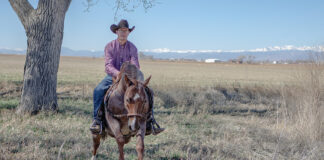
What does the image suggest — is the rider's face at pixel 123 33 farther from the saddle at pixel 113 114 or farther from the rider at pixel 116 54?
the saddle at pixel 113 114

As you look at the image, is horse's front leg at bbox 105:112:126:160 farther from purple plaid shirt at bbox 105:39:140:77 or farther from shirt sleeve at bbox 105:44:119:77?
purple plaid shirt at bbox 105:39:140:77

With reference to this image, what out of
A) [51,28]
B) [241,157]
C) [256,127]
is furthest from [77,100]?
[241,157]

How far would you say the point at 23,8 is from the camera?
380 inches

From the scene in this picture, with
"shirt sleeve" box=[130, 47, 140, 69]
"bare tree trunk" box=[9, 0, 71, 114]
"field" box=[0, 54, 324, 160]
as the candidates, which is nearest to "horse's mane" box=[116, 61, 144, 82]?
"shirt sleeve" box=[130, 47, 140, 69]

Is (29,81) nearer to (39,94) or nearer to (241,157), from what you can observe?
(39,94)

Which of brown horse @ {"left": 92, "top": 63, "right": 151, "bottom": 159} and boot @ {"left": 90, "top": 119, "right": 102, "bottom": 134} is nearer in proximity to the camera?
brown horse @ {"left": 92, "top": 63, "right": 151, "bottom": 159}

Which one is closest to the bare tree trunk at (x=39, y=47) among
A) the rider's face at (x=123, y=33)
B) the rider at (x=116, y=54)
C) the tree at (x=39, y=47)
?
the tree at (x=39, y=47)

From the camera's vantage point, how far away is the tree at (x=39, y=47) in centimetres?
950

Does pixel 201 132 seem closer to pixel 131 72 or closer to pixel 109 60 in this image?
pixel 109 60

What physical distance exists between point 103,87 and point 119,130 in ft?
4.40

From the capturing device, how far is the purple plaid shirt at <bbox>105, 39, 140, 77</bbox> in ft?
17.4

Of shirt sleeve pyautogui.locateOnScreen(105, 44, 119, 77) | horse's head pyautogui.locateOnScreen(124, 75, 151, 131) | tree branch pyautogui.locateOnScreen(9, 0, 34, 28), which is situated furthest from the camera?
tree branch pyautogui.locateOnScreen(9, 0, 34, 28)

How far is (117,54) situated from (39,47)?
519cm

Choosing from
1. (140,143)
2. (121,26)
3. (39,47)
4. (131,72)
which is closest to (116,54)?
(121,26)
